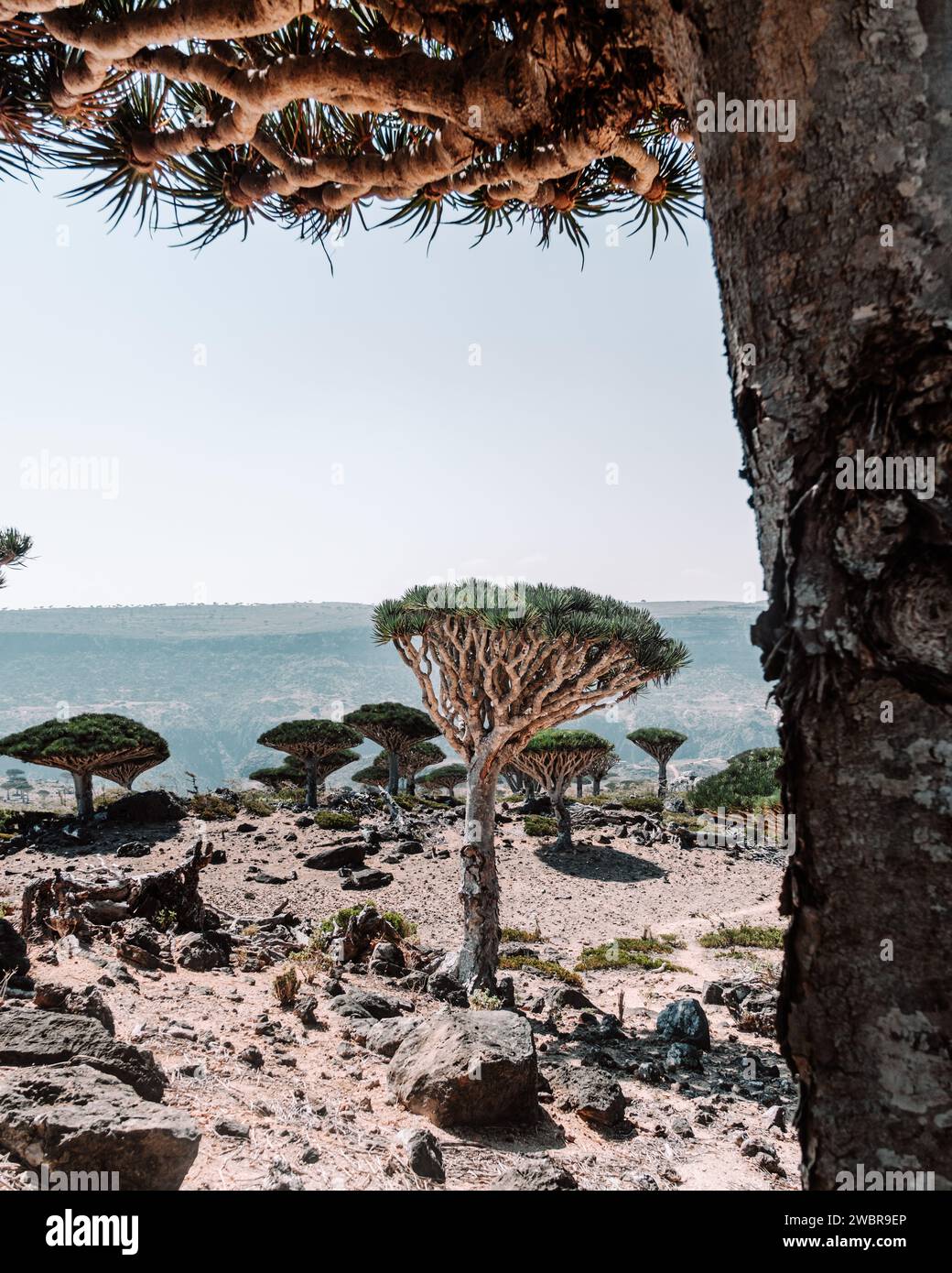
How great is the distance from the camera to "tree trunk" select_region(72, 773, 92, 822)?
19969 mm

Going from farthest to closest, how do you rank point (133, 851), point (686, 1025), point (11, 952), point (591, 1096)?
point (133, 851)
point (686, 1025)
point (11, 952)
point (591, 1096)

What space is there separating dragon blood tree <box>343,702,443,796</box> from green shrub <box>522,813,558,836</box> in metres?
6.43

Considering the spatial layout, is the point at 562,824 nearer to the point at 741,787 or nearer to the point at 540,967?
the point at 741,787

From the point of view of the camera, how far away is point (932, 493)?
1240 mm

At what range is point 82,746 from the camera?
66.8 ft

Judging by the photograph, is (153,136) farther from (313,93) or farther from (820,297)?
(820,297)

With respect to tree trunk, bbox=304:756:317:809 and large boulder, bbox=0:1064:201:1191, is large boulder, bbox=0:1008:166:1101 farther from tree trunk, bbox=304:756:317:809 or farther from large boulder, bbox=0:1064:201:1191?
tree trunk, bbox=304:756:317:809

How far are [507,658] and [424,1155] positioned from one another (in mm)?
7118

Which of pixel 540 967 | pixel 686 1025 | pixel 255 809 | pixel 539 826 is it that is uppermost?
pixel 686 1025

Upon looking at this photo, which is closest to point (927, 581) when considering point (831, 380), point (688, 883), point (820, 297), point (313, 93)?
point (831, 380)

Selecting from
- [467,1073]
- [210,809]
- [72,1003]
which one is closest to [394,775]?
[210,809]

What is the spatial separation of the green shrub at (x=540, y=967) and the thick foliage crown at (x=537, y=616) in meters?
4.29

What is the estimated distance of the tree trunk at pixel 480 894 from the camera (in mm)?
8547

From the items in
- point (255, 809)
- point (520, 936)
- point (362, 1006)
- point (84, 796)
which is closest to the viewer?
point (362, 1006)
